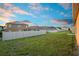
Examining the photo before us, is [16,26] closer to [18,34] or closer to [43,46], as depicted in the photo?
[18,34]

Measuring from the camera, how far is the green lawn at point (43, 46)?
4492 millimetres

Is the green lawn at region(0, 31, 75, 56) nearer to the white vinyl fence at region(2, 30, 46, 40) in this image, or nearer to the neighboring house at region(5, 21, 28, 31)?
the white vinyl fence at region(2, 30, 46, 40)

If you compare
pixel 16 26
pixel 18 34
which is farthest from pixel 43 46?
pixel 16 26

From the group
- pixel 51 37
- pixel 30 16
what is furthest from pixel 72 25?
pixel 30 16

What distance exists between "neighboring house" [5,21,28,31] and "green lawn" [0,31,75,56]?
0.27m

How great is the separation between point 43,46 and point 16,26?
681 millimetres

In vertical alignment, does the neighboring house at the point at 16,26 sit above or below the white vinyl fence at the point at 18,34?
above

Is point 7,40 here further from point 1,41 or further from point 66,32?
point 66,32

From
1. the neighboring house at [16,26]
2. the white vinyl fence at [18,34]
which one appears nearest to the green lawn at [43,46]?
the white vinyl fence at [18,34]

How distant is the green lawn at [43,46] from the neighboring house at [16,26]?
0.27m

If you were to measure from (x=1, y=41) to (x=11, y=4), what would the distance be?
78cm

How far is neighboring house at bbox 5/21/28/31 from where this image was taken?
14.8 ft

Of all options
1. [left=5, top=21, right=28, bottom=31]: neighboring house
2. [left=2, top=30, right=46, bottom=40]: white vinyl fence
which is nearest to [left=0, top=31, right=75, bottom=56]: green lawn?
[left=2, top=30, right=46, bottom=40]: white vinyl fence

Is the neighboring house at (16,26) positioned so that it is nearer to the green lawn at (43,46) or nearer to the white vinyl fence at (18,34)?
the white vinyl fence at (18,34)
